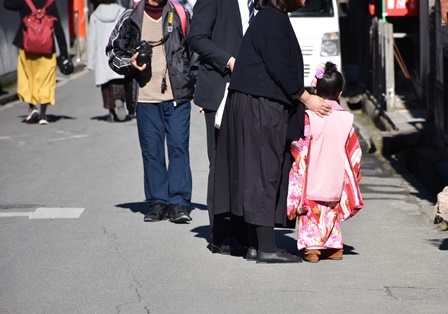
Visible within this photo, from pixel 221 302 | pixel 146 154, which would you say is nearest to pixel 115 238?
pixel 146 154

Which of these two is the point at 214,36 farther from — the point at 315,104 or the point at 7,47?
the point at 7,47

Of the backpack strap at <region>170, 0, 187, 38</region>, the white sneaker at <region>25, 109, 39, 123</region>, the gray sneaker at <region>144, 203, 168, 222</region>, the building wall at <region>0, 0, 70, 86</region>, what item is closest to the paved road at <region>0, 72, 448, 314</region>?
the gray sneaker at <region>144, 203, 168, 222</region>

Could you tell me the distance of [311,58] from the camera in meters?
17.5

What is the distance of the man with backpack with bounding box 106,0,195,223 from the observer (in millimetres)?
9055

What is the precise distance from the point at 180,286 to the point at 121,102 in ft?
31.0

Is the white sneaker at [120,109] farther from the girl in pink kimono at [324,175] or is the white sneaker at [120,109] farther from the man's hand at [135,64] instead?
the girl in pink kimono at [324,175]

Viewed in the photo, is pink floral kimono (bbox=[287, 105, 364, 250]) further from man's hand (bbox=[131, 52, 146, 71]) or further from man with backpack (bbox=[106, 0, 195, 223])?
man's hand (bbox=[131, 52, 146, 71])

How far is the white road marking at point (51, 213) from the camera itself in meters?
9.44

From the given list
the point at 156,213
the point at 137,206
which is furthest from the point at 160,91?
the point at 137,206

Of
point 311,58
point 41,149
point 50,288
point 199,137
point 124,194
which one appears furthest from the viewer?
point 311,58

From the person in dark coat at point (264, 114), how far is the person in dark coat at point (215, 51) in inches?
11.2

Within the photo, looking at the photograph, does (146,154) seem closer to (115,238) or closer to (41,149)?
(115,238)

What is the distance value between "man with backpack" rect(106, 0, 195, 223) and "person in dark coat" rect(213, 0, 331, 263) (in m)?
1.58

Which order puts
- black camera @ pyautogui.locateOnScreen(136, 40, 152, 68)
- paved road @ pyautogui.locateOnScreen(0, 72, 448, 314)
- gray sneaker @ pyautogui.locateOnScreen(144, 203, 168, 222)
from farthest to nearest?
gray sneaker @ pyautogui.locateOnScreen(144, 203, 168, 222) → black camera @ pyautogui.locateOnScreen(136, 40, 152, 68) → paved road @ pyautogui.locateOnScreen(0, 72, 448, 314)
